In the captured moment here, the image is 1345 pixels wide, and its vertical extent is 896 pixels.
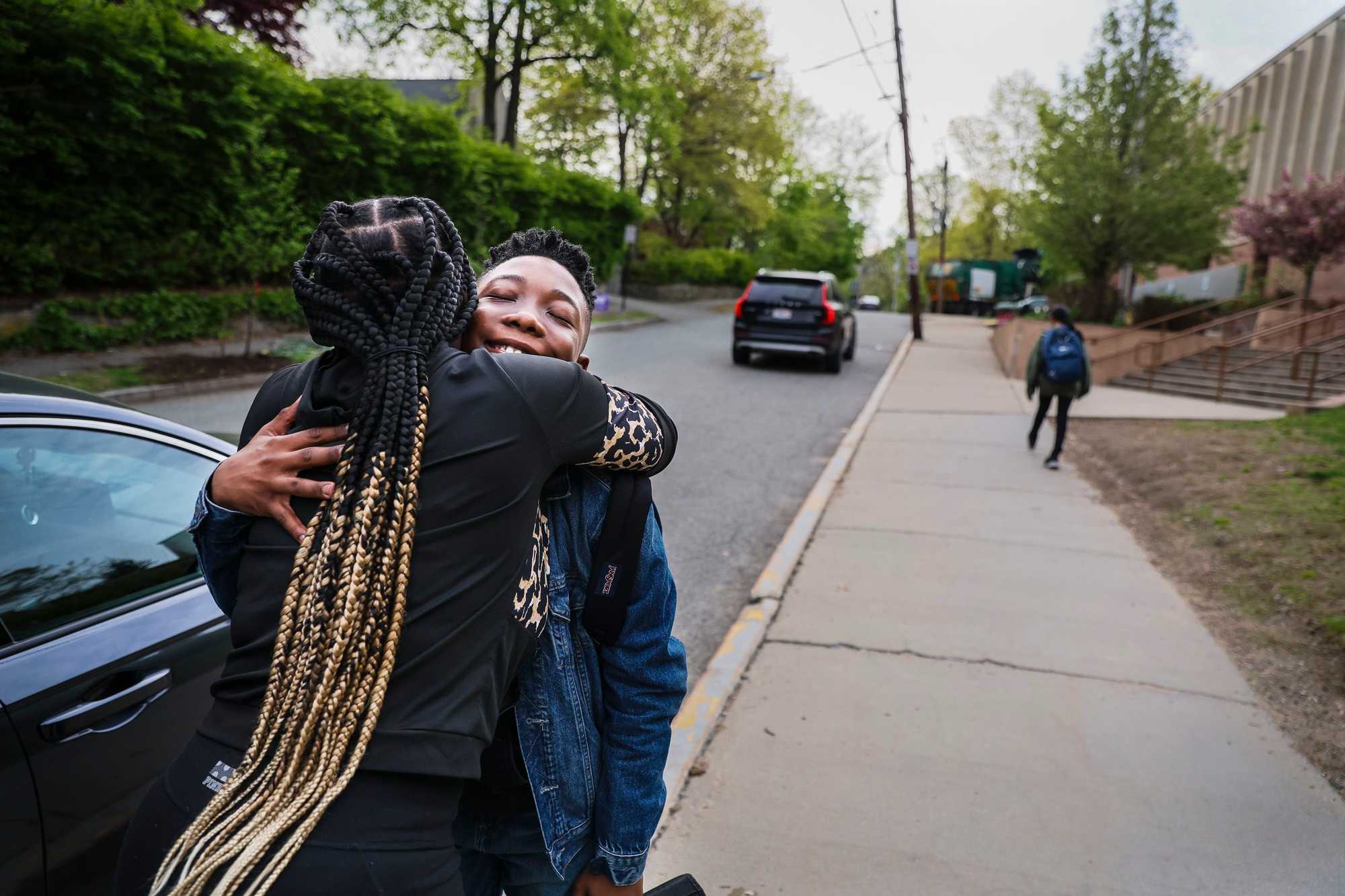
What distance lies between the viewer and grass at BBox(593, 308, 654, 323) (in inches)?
938

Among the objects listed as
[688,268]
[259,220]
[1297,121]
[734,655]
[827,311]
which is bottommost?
[734,655]

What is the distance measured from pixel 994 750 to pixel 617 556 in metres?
2.82

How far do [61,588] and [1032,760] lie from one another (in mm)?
3307

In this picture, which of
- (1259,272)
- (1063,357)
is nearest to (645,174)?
(1259,272)

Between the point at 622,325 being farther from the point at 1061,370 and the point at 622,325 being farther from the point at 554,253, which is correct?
the point at 554,253

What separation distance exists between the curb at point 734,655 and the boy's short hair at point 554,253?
1.06 m

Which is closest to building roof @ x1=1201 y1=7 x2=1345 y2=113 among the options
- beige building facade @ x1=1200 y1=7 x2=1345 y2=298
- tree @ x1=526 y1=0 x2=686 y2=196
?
beige building facade @ x1=1200 y1=7 x2=1345 y2=298

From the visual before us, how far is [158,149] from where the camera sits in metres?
11.9

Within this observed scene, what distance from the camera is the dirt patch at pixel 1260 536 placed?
4.45m

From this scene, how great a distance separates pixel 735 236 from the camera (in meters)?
51.8

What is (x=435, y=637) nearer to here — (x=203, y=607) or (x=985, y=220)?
(x=203, y=607)

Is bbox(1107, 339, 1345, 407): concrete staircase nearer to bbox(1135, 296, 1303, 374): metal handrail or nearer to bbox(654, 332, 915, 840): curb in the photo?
bbox(1135, 296, 1303, 374): metal handrail

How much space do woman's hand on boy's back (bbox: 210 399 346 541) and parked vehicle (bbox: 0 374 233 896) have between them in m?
0.96

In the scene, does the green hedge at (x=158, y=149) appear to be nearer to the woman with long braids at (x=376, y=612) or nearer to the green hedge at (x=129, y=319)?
the green hedge at (x=129, y=319)
